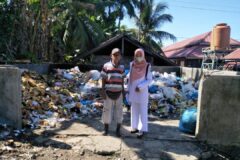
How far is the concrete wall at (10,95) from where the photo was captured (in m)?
5.42

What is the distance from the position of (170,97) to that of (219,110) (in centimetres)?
353

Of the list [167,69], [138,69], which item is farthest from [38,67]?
[138,69]

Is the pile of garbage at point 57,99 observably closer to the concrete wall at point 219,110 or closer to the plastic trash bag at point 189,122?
the plastic trash bag at point 189,122

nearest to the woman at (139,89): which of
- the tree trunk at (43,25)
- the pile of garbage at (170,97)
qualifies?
the pile of garbage at (170,97)

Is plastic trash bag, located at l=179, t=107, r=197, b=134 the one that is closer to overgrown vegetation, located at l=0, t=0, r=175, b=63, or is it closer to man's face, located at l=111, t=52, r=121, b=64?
man's face, located at l=111, t=52, r=121, b=64

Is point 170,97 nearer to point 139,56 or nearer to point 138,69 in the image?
point 138,69

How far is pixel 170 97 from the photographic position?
353 inches

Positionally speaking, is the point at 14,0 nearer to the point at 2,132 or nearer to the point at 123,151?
the point at 2,132

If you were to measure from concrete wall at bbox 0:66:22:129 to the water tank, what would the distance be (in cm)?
1260

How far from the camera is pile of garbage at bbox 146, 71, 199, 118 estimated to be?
8.20 m

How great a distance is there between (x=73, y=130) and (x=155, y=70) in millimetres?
8258

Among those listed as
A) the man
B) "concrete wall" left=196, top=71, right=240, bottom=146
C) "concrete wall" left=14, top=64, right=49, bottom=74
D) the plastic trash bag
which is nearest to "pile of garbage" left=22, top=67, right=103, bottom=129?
"concrete wall" left=14, top=64, right=49, bottom=74

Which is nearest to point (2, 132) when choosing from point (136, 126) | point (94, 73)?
point (136, 126)

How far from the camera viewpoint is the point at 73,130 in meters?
5.86
